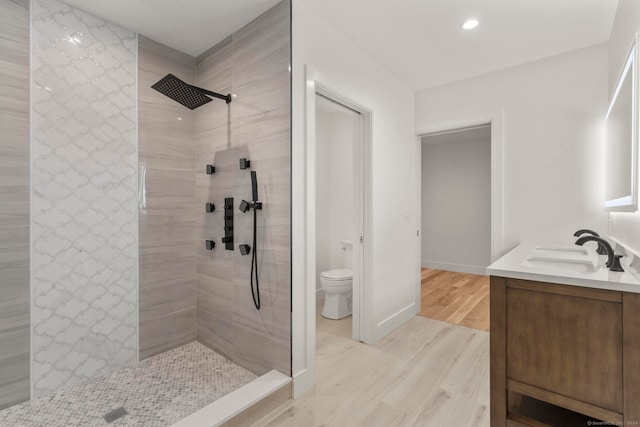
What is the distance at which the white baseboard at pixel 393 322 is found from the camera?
2.73 meters

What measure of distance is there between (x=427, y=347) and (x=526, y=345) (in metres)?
1.40

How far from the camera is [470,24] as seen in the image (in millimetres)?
2189

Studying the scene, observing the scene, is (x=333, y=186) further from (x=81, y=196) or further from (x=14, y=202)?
(x=14, y=202)

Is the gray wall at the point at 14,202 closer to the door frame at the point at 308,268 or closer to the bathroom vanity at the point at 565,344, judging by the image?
the door frame at the point at 308,268

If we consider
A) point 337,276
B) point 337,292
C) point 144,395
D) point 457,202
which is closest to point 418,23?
point 337,276

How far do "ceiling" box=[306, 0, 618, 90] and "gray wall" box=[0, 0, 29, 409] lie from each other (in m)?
1.77

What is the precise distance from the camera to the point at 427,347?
8.53 feet

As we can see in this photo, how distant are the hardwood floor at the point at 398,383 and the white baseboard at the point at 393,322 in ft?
0.20

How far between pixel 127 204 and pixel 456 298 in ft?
12.4

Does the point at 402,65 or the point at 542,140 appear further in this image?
the point at 402,65

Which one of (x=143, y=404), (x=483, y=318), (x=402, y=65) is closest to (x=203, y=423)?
(x=143, y=404)

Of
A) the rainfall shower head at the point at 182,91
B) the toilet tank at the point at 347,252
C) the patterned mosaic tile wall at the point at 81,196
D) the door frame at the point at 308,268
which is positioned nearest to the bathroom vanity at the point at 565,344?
the door frame at the point at 308,268

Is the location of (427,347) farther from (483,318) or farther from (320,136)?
(320,136)

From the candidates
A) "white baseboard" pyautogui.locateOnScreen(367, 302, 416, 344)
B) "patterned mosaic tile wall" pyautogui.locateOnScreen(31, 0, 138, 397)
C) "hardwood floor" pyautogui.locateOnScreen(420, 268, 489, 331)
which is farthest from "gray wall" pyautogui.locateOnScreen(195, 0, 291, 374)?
"hardwood floor" pyautogui.locateOnScreen(420, 268, 489, 331)
